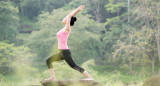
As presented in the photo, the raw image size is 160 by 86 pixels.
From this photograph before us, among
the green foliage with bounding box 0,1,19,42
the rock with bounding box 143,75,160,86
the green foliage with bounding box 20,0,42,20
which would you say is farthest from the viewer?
the green foliage with bounding box 20,0,42,20

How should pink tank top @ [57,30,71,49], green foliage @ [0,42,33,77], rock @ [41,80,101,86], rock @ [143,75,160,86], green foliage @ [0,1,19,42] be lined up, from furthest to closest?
green foliage @ [0,1,19,42]
green foliage @ [0,42,33,77]
rock @ [143,75,160,86]
rock @ [41,80,101,86]
pink tank top @ [57,30,71,49]

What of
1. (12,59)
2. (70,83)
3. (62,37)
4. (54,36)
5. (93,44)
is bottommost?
(93,44)

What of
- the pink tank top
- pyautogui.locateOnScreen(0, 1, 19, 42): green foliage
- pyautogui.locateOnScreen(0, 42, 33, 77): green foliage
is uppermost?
the pink tank top

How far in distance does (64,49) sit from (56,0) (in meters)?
30.4

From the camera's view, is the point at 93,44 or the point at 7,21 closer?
the point at 93,44

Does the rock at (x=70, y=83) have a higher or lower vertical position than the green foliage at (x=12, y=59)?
higher

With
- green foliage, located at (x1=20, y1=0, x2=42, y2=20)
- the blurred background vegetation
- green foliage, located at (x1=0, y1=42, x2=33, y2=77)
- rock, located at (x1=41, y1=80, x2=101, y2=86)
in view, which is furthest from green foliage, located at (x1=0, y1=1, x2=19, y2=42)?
rock, located at (x1=41, y1=80, x2=101, y2=86)

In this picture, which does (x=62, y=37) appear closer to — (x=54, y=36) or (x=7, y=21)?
(x=54, y=36)

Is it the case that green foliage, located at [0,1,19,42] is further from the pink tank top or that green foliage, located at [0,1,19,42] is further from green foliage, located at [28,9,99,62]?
the pink tank top

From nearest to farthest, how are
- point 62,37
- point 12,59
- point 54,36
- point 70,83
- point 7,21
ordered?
point 62,37
point 70,83
point 12,59
point 54,36
point 7,21

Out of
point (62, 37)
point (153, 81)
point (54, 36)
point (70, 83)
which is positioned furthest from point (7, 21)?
point (62, 37)

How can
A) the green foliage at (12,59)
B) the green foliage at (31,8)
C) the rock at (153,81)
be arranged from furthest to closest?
1. the green foliage at (31,8)
2. the green foliage at (12,59)
3. the rock at (153,81)

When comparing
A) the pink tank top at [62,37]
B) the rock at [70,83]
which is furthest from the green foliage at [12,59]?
the pink tank top at [62,37]

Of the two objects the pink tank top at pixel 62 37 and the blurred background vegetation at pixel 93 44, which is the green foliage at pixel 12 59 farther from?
the pink tank top at pixel 62 37
